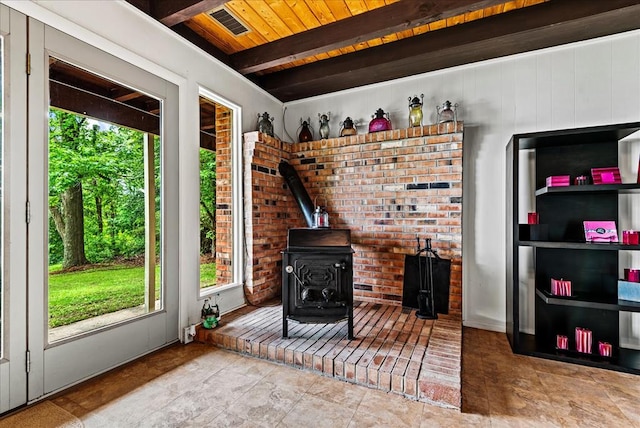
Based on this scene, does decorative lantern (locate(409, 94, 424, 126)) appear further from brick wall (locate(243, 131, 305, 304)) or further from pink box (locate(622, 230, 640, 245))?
pink box (locate(622, 230, 640, 245))

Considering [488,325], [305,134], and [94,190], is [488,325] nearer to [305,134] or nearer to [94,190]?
[305,134]

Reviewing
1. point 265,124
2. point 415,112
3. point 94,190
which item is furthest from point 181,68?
point 415,112

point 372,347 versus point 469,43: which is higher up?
point 469,43

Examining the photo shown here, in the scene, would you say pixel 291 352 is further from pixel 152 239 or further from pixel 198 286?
pixel 152 239

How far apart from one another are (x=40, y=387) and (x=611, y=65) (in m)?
4.99

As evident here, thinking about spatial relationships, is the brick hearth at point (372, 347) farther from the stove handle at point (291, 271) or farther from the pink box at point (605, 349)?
the pink box at point (605, 349)

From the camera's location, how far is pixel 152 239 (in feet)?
8.37

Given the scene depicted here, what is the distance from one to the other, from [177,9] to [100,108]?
0.97 m

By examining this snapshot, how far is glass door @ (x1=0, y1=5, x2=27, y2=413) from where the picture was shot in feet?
5.70

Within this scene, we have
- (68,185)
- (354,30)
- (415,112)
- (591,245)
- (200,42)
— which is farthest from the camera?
(415,112)

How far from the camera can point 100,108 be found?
2.23m

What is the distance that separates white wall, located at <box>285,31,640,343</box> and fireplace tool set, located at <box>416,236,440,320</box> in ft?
1.39

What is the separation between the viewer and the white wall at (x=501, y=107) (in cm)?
266

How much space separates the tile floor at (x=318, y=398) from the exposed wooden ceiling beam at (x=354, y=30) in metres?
2.75
